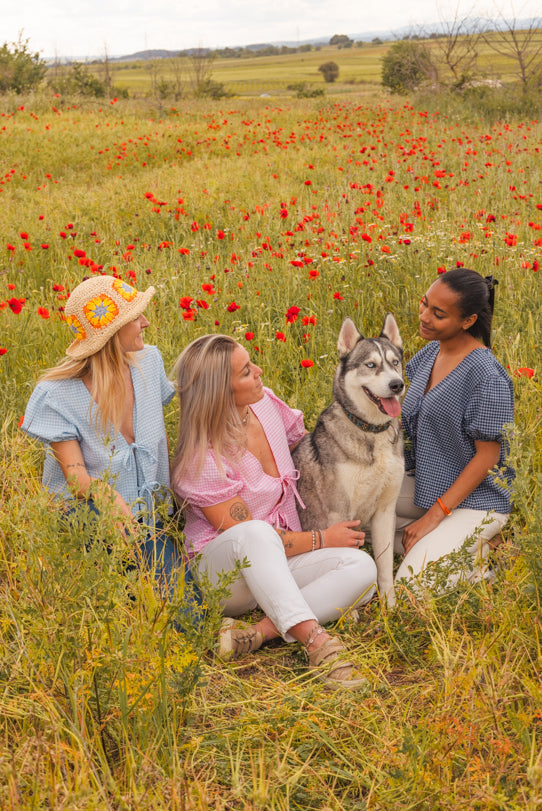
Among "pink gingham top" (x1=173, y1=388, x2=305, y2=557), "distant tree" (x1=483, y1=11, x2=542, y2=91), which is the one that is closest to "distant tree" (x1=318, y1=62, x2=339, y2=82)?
"distant tree" (x1=483, y1=11, x2=542, y2=91)

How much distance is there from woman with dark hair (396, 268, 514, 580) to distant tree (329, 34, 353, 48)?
139643 mm

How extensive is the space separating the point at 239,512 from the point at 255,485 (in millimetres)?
226

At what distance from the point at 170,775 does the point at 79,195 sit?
337 inches

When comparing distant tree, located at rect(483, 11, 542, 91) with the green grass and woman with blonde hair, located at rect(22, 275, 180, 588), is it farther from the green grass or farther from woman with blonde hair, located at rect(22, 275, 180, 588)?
woman with blonde hair, located at rect(22, 275, 180, 588)

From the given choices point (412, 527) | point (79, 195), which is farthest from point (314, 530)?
point (79, 195)

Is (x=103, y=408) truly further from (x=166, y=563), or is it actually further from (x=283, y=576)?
(x=283, y=576)

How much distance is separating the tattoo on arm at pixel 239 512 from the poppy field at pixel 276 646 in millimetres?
666

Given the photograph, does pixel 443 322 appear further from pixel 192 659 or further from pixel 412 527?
pixel 192 659

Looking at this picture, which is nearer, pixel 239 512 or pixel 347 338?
pixel 239 512

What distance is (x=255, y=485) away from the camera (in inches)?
136

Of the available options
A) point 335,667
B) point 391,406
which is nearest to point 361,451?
point 391,406

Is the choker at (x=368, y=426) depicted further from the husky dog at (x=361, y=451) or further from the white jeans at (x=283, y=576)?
the white jeans at (x=283, y=576)

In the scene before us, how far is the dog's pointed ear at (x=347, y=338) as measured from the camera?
11.7 ft

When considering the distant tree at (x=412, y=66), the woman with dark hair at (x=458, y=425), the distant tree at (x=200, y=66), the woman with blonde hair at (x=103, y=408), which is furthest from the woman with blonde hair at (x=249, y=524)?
the distant tree at (x=200, y=66)
